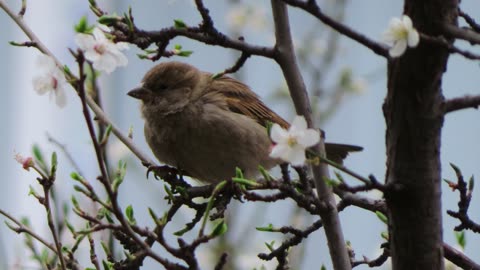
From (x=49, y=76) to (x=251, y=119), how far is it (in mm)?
2043

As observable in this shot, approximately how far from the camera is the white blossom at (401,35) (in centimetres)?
136

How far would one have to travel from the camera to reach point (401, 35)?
138 centimetres

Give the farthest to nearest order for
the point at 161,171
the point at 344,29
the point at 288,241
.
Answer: the point at 161,171 < the point at 288,241 < the point at 344,29

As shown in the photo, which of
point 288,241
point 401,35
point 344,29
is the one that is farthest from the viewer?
point 288,241

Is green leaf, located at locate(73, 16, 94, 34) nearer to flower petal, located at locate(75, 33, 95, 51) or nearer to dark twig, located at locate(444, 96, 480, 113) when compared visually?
flower petal, located at locate(75, 33, 95, 51)

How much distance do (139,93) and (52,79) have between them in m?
2.15

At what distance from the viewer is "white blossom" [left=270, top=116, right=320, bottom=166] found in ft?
4.97

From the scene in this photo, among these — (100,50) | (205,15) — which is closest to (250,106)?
(205,15)

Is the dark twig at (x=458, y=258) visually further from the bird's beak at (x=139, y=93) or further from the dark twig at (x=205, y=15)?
the bird's beak at (x=139, y=93)

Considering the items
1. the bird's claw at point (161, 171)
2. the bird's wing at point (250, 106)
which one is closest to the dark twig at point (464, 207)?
the bird's claw at point (161, 171)

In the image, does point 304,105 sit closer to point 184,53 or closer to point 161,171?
point 184,53

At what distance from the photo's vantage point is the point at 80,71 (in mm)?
1430

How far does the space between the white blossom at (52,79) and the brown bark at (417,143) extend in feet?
2.38

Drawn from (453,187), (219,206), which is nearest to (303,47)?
(219,206)
